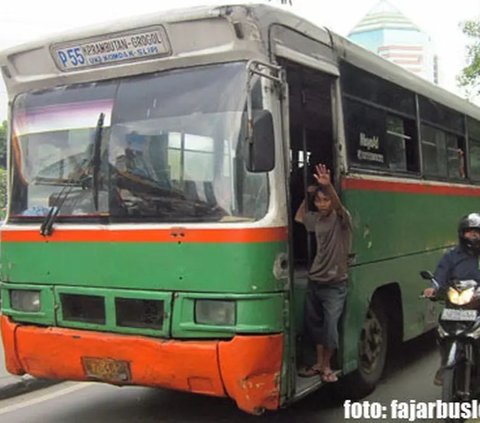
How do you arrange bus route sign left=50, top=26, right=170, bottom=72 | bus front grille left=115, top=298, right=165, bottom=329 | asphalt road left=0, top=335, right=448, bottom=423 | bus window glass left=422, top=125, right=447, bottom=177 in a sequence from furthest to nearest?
1. bus window glass left=422, top=125, right=447, bottom=177
2. asphalt road left=0, top=335, right=448, bottom=423
3. bus route sign left=50, top=26, right=170, bottom=72
4. bus front grille left=115, top=298, right=165, bottom=329

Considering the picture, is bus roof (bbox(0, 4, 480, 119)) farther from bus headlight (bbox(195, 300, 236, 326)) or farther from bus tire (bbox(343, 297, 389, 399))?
bus tire (bbox(343, 297, 389, 399))

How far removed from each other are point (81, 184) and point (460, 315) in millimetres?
2792

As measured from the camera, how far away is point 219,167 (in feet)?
14.4

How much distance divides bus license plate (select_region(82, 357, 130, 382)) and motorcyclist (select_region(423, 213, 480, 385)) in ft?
7.48

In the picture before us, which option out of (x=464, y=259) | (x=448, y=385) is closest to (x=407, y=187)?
(x=464, y=259)

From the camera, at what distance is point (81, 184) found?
4812 millimetres

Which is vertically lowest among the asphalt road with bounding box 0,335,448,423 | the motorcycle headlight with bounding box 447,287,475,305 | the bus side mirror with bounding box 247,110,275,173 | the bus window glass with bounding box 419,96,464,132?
the asphalt road with bounding box 0,335,448,423

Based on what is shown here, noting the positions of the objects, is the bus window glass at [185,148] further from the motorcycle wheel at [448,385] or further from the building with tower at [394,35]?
the building with tower at [394,35]

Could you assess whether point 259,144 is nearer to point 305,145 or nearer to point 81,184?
point 81,184

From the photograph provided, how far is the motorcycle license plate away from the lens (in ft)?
15.9

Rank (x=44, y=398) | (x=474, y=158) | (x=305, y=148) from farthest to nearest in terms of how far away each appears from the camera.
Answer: (x=474, y=158) < (x=44, y=398) < (x=305, y=148)

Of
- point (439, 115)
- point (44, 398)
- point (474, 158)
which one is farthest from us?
point (474, 158)

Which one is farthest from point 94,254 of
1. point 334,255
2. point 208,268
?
point 334,255

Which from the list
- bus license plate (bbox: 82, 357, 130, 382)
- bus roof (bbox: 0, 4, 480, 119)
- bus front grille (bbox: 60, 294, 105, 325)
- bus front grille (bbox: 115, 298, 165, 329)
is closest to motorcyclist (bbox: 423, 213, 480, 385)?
bus roof (bbox: 0, 4, 480, 119)
